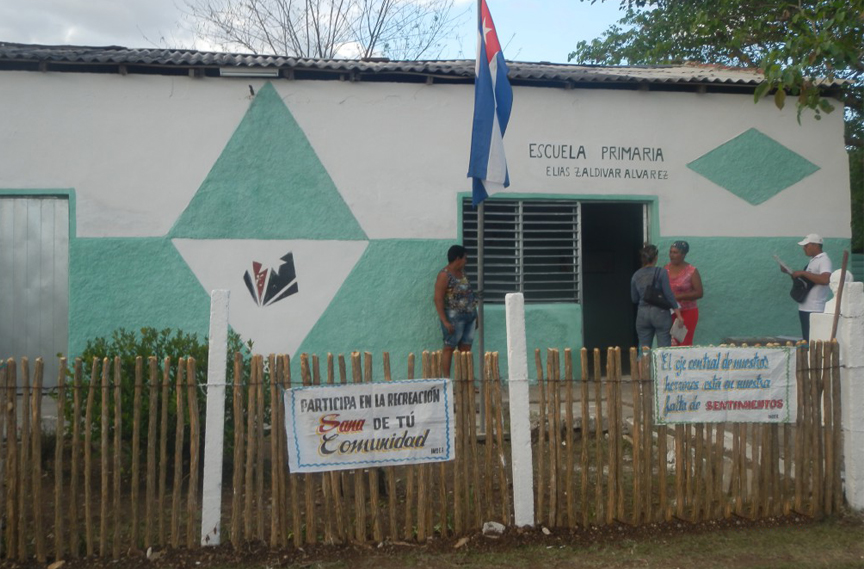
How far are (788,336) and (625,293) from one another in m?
3.99

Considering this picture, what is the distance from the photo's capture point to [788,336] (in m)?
8.80

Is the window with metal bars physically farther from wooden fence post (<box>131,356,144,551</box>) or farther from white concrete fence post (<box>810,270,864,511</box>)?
wooden fence post (<box>131,356,144,551</box>)

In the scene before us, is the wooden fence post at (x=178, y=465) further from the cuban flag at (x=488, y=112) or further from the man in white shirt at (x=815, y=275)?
the man in white shirt at (x=815, y=275)

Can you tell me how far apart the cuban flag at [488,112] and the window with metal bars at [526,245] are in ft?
9.31

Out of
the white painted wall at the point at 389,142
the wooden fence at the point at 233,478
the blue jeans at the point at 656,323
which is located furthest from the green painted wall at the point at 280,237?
the wooden fence at the point at 233,478

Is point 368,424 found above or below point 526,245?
below

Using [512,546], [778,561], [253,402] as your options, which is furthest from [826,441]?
[253,402]

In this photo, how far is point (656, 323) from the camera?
742 centimetres

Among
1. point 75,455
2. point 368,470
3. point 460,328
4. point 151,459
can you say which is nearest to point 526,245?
point 460,328

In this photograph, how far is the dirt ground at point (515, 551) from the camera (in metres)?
4.09

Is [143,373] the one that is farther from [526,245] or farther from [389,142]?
[526,245]

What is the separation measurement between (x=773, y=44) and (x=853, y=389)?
10030 millimetres

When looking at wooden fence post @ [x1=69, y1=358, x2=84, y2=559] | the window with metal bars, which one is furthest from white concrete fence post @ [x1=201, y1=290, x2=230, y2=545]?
the window with metal bars

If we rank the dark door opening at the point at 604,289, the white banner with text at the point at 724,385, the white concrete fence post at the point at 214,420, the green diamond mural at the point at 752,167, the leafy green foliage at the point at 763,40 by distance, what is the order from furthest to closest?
the dark door opening at the point at 604,289 → the green diamond mural at the point at 752,167 → the leafy green foliage at the point at 763,40 → the white banner with text at the point at 724,385 → the white concrete fence post at the point at 214,420
